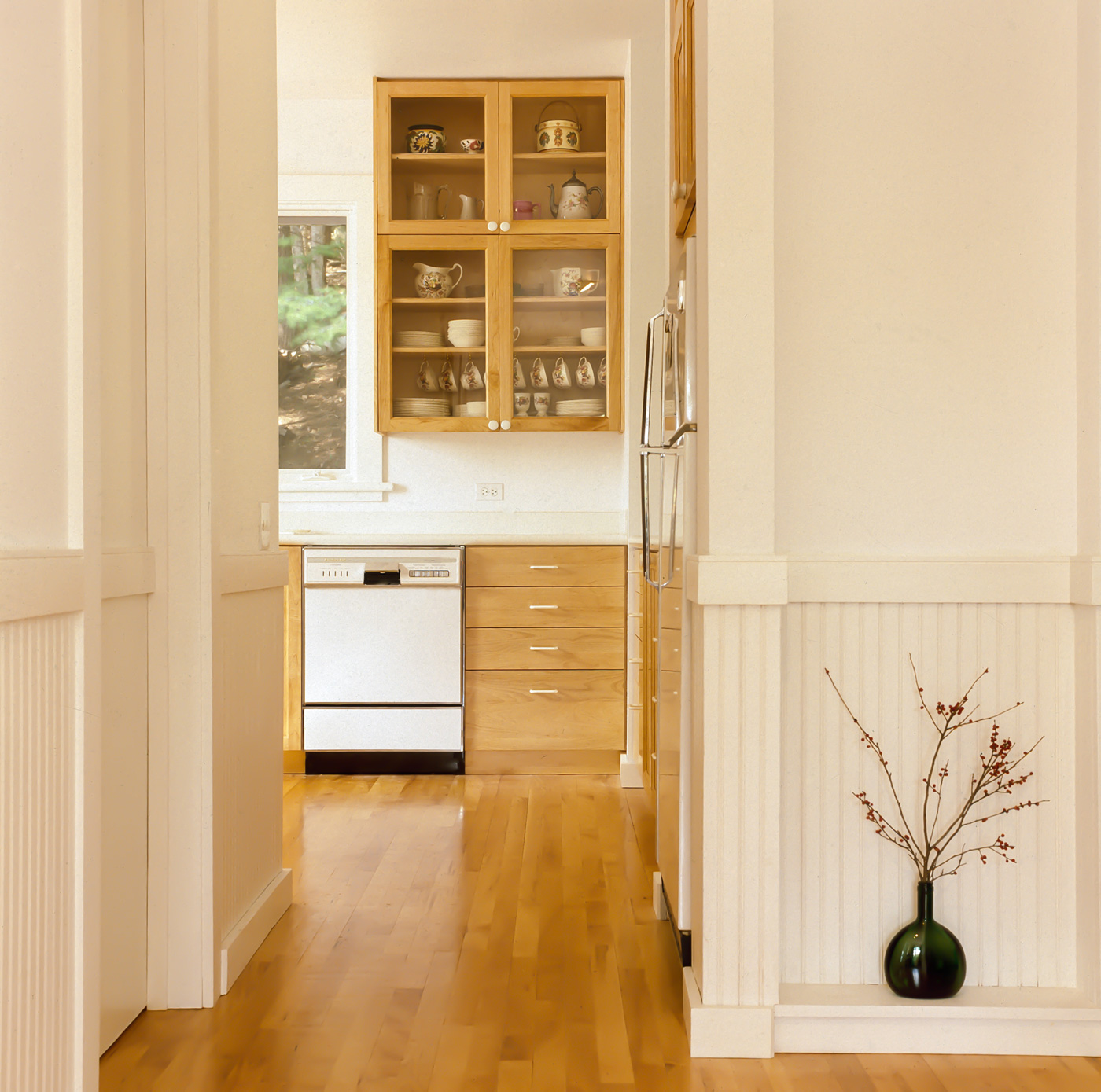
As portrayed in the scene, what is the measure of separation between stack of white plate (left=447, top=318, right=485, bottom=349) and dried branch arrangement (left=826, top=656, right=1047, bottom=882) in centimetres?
282

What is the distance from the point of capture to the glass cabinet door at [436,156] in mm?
4348

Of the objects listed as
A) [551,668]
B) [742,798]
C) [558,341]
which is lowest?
[551,668]

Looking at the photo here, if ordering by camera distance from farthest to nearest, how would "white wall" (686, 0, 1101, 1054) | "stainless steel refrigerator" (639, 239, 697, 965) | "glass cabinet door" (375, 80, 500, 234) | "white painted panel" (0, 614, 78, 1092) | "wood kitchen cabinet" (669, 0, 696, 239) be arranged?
"glass cabinet door" (375, 80, 500, 234) < "wood kitchen cabinet" (669, 0, 696, 239) < "stainless steel refrigerator" (639, 239, 697, 965) < "white wall" (686, 0, 1101, 1054) < "white painted panel" (0, 614, 78, 1092)

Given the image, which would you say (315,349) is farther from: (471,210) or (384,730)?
(384,730)

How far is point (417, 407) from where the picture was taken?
14.6ft

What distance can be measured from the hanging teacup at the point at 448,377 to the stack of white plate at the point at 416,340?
3.5 inches

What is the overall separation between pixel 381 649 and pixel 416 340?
1299 mm

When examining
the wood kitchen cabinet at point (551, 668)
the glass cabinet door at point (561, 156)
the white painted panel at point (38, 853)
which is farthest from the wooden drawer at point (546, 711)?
the white painted panel at point (38, 853)

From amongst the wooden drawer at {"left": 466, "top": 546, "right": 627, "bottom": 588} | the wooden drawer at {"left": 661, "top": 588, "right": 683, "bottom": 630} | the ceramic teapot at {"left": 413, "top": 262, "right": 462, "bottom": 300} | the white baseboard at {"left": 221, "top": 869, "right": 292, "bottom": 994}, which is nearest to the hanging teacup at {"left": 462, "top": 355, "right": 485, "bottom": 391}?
the ceramic teapot at {"left": 413, "top": 262, "right": 462, "bottom": 300}

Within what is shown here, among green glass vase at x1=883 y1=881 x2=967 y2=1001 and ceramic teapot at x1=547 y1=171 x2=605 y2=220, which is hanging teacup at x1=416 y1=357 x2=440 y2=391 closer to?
ceramic teapot at x1=547 y1=171 x2=605 y2=220

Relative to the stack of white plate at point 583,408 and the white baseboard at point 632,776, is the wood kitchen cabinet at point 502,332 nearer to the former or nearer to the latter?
the stack of white plate at point 583,408

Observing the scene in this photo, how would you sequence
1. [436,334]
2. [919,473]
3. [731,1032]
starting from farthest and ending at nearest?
[436,334] < [919,473] < [731,1032]

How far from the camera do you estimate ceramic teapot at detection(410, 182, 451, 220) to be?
174 inches

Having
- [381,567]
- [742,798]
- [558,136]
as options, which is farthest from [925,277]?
[558,136]
